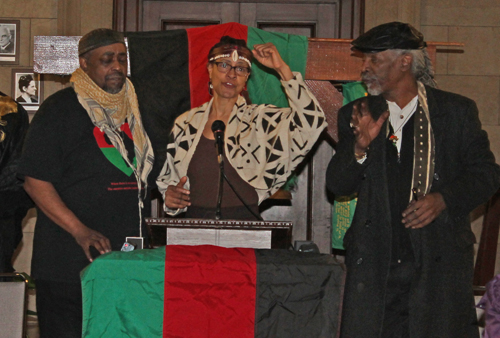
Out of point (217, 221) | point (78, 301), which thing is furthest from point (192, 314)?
point (78, 301)

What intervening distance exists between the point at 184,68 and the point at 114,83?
80 cm

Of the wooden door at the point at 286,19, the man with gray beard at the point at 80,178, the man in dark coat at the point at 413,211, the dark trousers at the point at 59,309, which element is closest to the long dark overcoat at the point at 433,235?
the man in dark coat at the point at 413,211

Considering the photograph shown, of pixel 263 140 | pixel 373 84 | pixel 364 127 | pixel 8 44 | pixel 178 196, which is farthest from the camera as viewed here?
pixel 8 44

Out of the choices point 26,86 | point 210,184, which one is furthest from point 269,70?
point 26,86

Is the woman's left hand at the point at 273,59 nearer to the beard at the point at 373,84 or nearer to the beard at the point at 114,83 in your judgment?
the beard at the point at 373,84

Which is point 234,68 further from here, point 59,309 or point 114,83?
point 59,309

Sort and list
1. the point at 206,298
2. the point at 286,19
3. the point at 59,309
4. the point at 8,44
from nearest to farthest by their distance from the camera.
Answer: the point at 206,298
the point at 59,309
the point at 8,44
the point at 286,19

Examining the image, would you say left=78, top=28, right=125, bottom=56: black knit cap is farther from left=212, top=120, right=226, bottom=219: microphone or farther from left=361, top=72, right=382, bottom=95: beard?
left=361, top=72, right=382, bottom=95: beard

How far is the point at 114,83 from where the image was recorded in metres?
2.86

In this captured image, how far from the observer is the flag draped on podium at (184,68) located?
11.7 feet

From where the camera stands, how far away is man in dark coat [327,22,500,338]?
92.0 inches

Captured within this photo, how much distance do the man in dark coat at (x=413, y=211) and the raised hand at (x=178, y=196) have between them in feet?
2.07

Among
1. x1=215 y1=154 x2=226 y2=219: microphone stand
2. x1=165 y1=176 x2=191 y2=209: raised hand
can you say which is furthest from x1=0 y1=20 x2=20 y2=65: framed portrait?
x1=215 y1=154 x2=226 y2=219: microphone stand

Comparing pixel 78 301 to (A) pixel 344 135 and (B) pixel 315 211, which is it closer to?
(A) pixel 344 135
